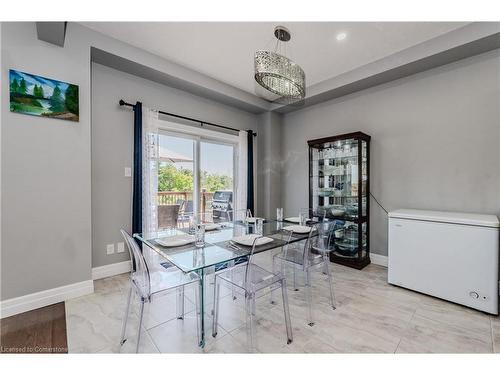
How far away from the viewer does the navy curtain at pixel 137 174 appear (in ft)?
9.44

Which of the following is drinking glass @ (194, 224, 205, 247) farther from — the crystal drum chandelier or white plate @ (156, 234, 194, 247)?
the crystal drum chandelier

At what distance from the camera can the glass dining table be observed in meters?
1.46

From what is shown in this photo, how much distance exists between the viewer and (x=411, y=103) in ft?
9.71

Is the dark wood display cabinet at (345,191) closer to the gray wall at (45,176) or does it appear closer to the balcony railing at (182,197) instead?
the balcony railing at (182,197)

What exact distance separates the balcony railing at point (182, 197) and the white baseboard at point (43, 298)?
50.2 inches

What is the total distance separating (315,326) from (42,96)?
3172 mm

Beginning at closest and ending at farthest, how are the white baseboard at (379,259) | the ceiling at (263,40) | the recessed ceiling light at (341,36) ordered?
the ceiling at (263,40) < the recessed ceiling light at (341,36) < the white baseboard at (379,259)

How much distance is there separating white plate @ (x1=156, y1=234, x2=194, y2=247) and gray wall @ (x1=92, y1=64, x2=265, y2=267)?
136cm

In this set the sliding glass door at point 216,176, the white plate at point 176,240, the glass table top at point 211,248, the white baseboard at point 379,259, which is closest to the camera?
the glass table top at point 211,248

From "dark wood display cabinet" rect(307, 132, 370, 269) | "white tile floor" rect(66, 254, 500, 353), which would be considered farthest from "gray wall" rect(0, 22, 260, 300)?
"dark wood display cabinet" rect(307, 132, 370, 269)

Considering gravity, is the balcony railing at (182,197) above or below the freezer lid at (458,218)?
above

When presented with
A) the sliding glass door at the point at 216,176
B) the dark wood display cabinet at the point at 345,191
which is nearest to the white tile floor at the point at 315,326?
the dark wood display cabinet at the point at 345,191
